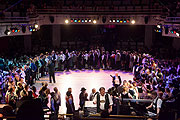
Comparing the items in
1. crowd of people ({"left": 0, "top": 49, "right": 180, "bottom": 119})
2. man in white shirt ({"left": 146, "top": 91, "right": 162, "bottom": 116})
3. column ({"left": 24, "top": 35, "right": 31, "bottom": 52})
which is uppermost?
column ({"left": 24, "top": 35, "right": 31, "bottom": 52})

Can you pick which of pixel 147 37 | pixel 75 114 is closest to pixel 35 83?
pixel 75 114

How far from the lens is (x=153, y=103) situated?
24.6ft

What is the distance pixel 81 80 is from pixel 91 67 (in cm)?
323

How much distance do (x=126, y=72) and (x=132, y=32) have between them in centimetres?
919

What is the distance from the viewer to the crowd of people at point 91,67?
844 centimetres

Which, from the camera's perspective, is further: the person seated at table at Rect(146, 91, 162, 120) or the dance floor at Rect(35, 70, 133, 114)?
the dance floor at Rect(35, 70, 133, 114)

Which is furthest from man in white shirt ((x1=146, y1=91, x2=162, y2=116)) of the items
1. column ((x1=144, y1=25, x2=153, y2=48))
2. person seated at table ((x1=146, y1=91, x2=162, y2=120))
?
column ((x1=144, y1=25, x2=153, y2=48))

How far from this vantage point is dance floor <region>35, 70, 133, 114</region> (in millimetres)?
12977

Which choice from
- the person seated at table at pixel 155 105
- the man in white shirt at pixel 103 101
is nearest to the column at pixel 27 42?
→ the man in white shirt at pixel 103 101

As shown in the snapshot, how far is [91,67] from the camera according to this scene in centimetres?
1762

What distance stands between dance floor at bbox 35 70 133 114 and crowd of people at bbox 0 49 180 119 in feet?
1.86

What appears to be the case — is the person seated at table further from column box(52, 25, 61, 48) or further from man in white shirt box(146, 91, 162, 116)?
column box(52, 25, 61, 48)

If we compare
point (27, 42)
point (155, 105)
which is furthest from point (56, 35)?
point (155, 105)

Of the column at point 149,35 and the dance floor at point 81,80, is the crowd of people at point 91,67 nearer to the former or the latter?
the dance floor at point 81,80
